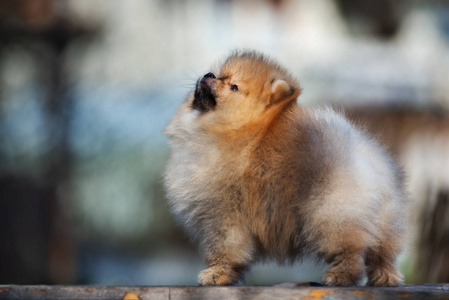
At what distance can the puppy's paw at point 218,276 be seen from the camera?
1917mm

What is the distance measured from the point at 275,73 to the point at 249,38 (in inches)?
94.8

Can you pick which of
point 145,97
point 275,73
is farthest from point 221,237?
point 145,97

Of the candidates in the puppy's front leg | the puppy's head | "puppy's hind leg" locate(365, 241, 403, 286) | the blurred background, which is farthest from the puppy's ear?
the blurred background

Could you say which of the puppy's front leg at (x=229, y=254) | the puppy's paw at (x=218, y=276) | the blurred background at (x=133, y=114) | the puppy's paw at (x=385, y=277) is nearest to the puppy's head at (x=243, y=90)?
the puppy's front leg at (x=229, y=254)

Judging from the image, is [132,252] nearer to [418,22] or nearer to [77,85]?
[77,85]

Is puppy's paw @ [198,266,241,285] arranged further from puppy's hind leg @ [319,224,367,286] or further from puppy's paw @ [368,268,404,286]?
puppy's paw @ [368,268,404,286]

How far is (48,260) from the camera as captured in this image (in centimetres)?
436

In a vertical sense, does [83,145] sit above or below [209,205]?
below

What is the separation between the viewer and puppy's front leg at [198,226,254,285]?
1938 millimetres

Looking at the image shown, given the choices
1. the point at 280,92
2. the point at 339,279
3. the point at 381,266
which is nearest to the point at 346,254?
the point at 339,279

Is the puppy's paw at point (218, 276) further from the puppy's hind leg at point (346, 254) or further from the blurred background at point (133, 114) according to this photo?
the blurred background at point (133, 114)

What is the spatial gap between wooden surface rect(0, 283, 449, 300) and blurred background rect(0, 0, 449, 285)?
2485mm

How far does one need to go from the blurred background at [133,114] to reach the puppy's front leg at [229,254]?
7.24 feet

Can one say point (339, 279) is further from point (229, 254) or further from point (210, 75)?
point (210, 75)
